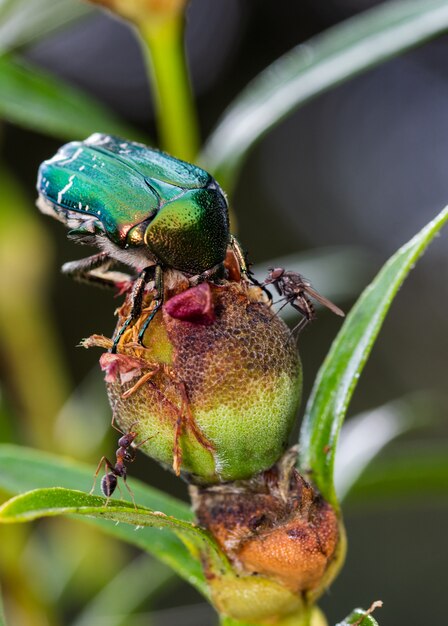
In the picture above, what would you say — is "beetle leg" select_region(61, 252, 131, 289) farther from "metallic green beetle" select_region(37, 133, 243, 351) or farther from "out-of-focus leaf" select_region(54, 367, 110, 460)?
"out-of-focus leaf" select_region(54, 367, 110, 460)

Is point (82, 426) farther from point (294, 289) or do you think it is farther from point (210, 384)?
point (210, 384)

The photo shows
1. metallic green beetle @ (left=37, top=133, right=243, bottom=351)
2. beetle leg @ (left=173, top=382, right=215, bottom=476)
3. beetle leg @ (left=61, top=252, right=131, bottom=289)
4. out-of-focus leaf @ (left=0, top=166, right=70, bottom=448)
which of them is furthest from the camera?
out-of-focus leaf @ (left=0, top=166, right=70, bottom=448)

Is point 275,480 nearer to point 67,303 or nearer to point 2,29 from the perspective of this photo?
point 2,29

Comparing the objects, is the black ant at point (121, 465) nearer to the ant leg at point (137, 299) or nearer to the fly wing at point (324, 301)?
the ant leg at point (137, 299)

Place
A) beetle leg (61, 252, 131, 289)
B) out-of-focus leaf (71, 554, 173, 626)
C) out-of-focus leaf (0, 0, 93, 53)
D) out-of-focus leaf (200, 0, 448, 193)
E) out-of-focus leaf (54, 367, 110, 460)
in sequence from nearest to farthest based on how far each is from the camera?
beetle leg (61, 252, 131, 289)
out-of-focus leaf (200, 0, 448, 193)
out-of-focus leaf (0, 0, 93, 53)
out-of-focus leaf (71, 554, 173, 626)
out-of-focus leaf (54, 367, 110, 460)

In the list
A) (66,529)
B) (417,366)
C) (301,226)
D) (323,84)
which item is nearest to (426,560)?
(417,366)

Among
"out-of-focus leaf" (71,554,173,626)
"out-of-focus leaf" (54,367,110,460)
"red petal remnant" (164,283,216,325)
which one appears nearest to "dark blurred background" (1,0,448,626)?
"out-of-focus leaf" (54,367,110,460)

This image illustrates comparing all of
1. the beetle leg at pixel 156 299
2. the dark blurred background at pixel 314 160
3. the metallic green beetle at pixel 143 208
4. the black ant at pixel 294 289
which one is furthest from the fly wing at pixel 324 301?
the dark blurred background at pixel 314 160
